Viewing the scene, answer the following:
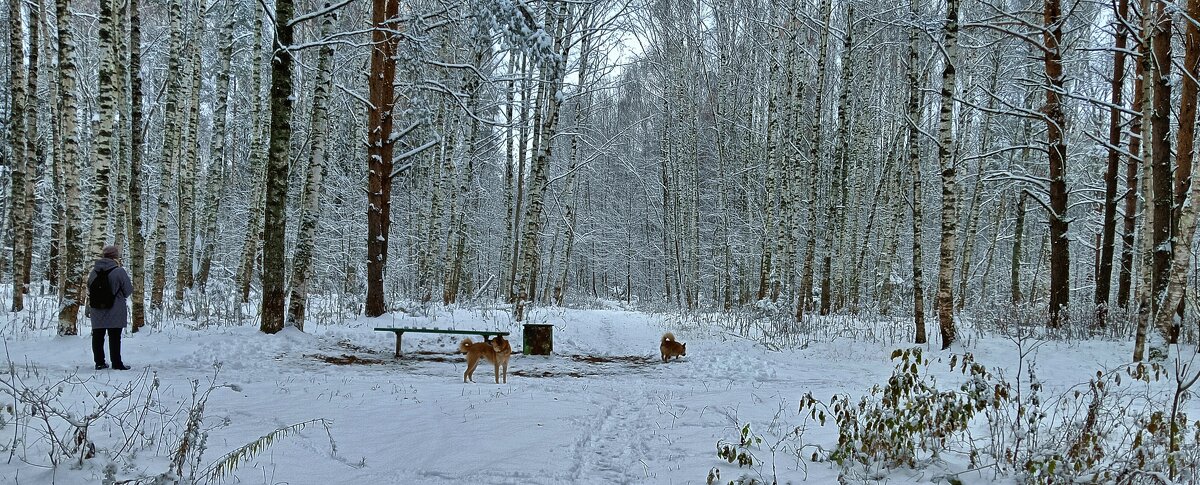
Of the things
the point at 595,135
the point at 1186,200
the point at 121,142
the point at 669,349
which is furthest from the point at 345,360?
the point at 595,135

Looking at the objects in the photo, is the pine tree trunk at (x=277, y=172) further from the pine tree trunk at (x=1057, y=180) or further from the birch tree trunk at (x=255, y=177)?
the pine tree trunk at (x=1057, y=180)

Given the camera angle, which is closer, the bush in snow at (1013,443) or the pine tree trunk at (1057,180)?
the bush in snow at (1013,443)

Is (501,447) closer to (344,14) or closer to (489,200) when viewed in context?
(344,14)

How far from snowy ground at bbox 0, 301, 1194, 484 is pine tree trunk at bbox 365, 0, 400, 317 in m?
1.43

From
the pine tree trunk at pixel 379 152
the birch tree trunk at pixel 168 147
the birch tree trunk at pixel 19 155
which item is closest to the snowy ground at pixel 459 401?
the pine tree trunk at pixel 379 152

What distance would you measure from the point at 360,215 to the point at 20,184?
10.2 m

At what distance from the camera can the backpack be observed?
729cm

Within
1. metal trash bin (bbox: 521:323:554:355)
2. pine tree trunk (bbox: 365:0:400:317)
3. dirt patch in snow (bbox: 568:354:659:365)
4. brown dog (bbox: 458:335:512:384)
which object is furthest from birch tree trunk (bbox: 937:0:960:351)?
pine tree trunk (bbox: 365:0:400:317)

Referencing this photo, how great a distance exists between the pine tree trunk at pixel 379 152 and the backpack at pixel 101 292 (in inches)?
214

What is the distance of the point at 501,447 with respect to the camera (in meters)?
4.59

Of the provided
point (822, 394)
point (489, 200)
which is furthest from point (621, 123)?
point (822, 394)

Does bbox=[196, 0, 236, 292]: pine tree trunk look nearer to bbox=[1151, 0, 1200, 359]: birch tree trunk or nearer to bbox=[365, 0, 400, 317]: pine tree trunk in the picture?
bbox=[365, 0, 400, 317]: pine tree trunk

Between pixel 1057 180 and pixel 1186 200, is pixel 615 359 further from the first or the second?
pixel 1057 180

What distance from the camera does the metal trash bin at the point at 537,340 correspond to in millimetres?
10562
